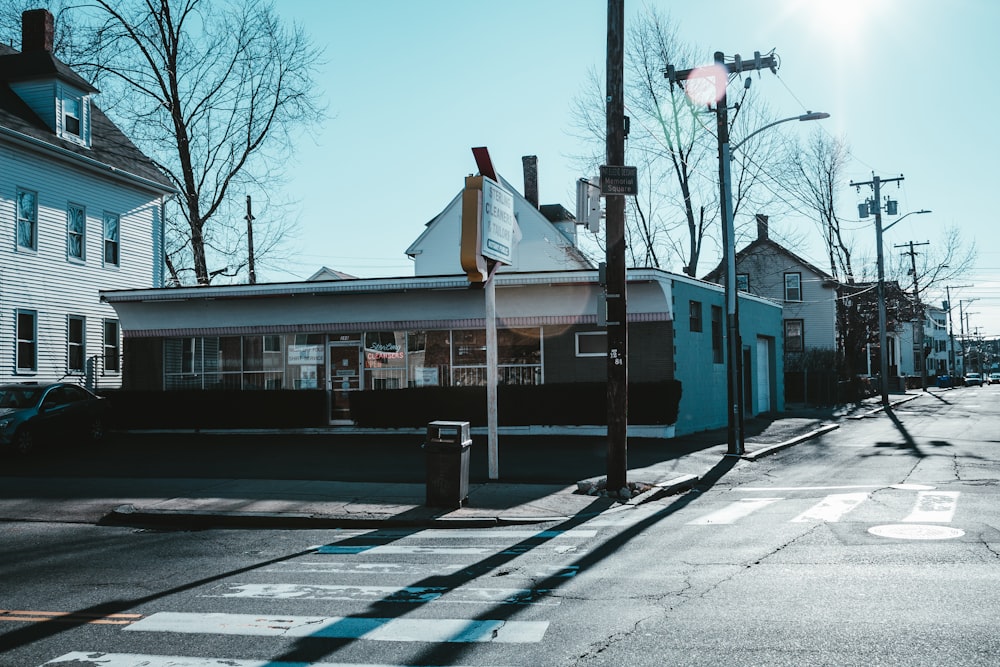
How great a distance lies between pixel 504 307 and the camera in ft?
78.7

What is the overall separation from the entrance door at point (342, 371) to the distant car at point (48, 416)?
5.86m

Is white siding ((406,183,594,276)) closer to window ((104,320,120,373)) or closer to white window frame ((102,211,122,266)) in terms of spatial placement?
white window frame ((102,211,122,266))

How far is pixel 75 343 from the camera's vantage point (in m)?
27.1

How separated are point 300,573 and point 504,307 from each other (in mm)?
16070

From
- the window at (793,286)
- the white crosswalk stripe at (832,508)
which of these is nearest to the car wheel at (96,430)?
the white crosswalk stripe at (832,508)

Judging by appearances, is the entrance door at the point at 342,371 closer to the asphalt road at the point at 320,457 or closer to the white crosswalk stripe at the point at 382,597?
the asphalt road at the point at 320,457

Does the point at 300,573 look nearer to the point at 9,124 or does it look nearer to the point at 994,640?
the point at 994,640

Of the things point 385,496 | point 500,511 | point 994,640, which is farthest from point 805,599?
point 385,496

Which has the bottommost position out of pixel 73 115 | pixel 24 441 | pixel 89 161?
pixel 24 441

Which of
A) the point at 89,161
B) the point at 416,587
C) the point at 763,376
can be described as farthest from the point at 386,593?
the point at 763,376

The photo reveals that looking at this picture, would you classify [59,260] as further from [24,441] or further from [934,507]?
[934,507]

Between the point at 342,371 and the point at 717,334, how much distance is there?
11182 mm

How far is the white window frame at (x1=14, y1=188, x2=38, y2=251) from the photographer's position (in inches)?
976

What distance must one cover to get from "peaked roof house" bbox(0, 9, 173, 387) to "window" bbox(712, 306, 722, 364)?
18508 mm
